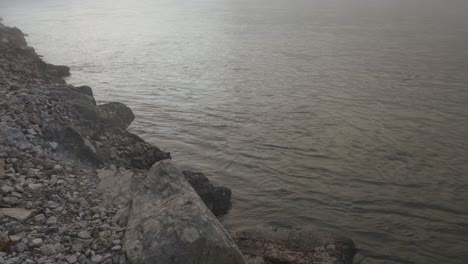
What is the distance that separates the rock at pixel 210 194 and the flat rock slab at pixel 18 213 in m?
5.30

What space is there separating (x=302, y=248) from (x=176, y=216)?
4248mm

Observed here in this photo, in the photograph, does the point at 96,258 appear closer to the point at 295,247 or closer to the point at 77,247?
the point at 77,247

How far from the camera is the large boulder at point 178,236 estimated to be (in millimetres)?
8461

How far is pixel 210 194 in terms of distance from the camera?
46.0ft

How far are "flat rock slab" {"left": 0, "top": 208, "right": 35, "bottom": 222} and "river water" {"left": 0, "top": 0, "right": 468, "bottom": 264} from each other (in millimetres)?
6272

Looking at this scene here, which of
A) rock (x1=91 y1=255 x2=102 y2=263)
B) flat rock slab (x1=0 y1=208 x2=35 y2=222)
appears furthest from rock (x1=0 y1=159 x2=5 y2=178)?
rock (x1=91 y1=255 x2=102 y2=263)

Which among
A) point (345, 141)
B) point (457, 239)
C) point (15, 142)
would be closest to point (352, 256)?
point (457, 239)

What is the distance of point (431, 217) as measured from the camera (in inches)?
539

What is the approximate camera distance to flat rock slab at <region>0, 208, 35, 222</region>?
937cm

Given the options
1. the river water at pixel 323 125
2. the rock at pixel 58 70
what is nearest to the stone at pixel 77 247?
the river water at pixel 323 125

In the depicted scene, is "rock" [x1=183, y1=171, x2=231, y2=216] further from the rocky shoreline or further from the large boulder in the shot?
the large boulder

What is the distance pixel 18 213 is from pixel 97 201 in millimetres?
1926

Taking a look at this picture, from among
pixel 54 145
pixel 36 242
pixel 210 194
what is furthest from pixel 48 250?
pixel 210 194

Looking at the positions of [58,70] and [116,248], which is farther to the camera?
[58,70]
